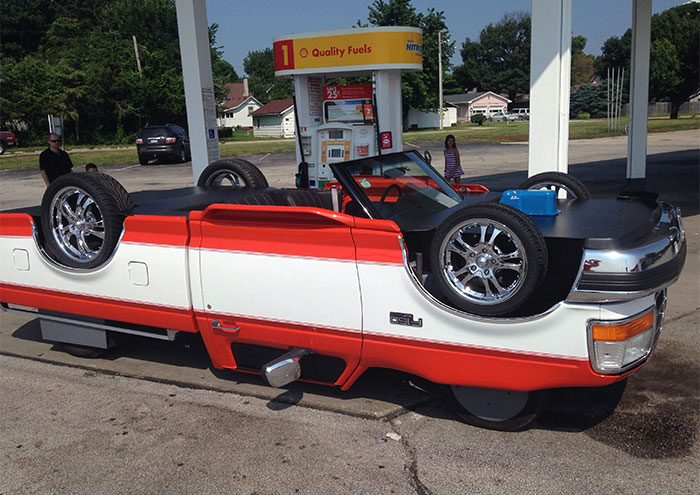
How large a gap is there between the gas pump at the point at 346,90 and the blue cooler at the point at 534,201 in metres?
6.86

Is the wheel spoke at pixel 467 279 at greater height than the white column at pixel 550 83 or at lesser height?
lesser

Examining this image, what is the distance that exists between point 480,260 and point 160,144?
81.4 ft

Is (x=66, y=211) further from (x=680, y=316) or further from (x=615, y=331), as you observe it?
(x=680, y=316)

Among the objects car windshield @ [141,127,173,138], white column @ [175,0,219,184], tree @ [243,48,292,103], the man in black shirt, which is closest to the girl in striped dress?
white column @ [175,0,219,184]

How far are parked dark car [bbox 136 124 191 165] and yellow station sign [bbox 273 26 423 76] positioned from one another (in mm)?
16432

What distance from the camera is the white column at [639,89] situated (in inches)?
556

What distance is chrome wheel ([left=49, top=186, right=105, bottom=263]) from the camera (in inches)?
197

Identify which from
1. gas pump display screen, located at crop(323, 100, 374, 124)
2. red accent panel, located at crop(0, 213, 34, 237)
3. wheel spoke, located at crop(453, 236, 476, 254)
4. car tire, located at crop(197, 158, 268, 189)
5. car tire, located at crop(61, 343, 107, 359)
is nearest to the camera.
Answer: wheel spoke, located at crop(453, 236, 476, 254)

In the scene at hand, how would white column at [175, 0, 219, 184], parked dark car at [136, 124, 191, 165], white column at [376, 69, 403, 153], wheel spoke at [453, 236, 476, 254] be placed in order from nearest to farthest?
wheel spoke at [453, 236, 476, 254], white column at [175, 0, 219, 184], white column at [376, 69, 403, 153], parked dark car at [136, 124, 191, 165]

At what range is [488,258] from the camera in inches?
143

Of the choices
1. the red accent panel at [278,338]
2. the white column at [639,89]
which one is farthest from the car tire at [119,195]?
the white column at [639,89]

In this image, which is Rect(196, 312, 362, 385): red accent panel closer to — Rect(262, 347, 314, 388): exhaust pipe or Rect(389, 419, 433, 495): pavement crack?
Rect(262, 347, 314, 388): exhaust pipe

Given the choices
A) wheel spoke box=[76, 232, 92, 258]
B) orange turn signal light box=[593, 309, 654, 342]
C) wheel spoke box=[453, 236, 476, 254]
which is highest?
wheel spoke box=[453, 236, 476, 254]

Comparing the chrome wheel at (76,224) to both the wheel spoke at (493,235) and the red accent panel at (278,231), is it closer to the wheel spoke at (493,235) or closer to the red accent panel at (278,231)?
the red accent panel at (278,231)
